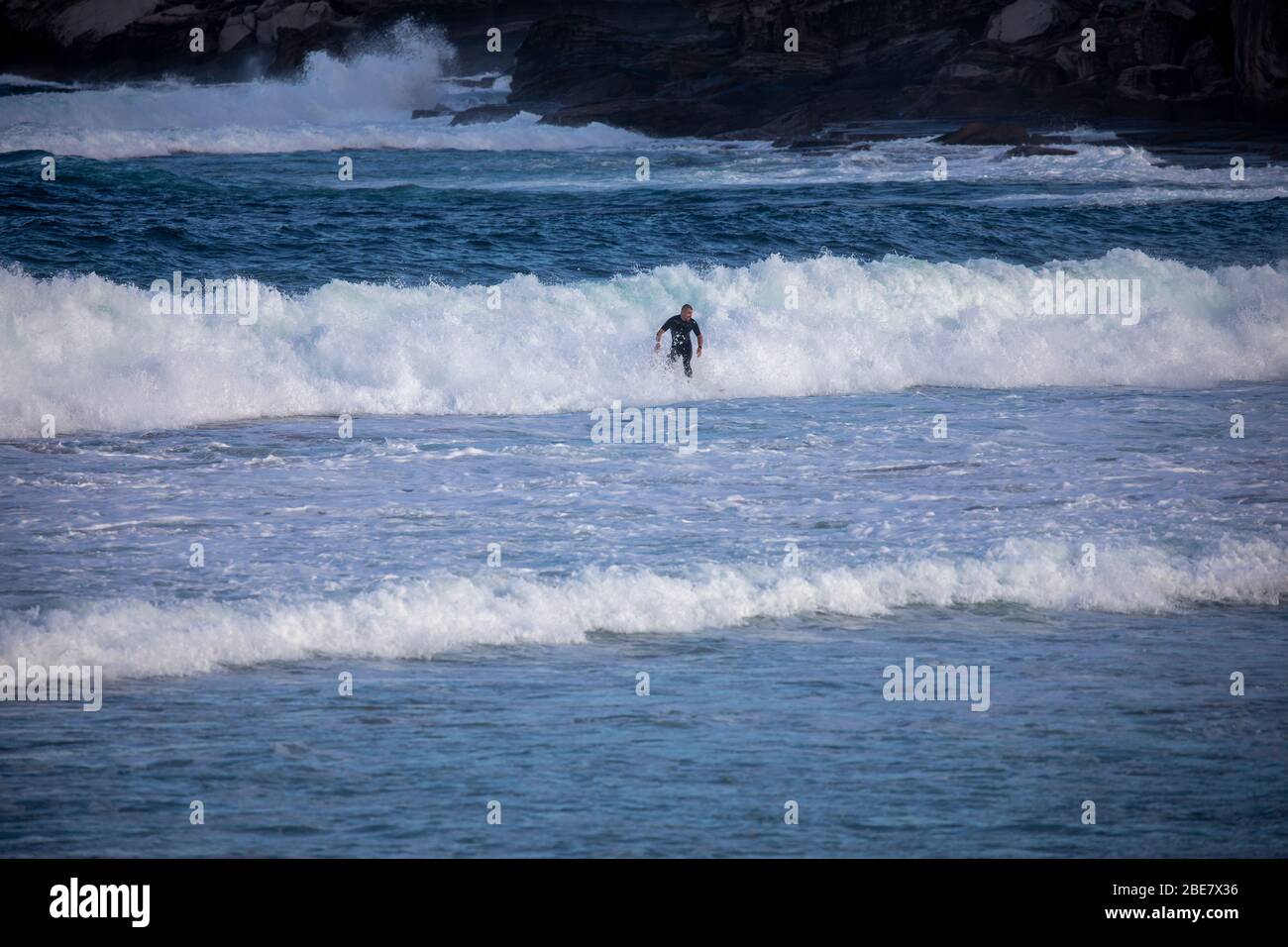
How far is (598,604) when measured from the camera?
9883 mm

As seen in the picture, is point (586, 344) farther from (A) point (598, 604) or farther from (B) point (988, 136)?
(B) point (988, 136)

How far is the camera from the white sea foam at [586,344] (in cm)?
1772

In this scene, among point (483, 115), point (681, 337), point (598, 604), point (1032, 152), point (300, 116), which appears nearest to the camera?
point (598, 604)

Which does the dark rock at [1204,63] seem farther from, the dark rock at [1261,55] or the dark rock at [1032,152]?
the dark rock at [1032,152]

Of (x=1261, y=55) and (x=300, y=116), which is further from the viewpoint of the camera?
(x=300, y=116)

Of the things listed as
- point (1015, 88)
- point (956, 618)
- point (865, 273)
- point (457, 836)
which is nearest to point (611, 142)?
point (1015, 88)

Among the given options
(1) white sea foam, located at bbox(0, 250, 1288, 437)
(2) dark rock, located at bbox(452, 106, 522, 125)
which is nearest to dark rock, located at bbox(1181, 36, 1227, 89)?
(2) dark rock, located at bbox(452, 106, 522, 125)

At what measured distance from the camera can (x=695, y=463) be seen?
47.6 feet

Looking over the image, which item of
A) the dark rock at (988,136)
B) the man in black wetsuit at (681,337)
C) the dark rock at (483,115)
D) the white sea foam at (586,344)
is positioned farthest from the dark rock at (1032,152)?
the man in black wetsuit at (681,337)

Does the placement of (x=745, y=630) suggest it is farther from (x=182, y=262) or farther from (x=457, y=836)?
(x=182, y=262)

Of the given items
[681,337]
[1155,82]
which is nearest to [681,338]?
[681,337]

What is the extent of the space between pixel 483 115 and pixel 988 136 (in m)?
23.4

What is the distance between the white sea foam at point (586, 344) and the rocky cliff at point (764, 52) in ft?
110

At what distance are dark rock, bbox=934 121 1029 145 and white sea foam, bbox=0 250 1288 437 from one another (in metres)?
24.7
